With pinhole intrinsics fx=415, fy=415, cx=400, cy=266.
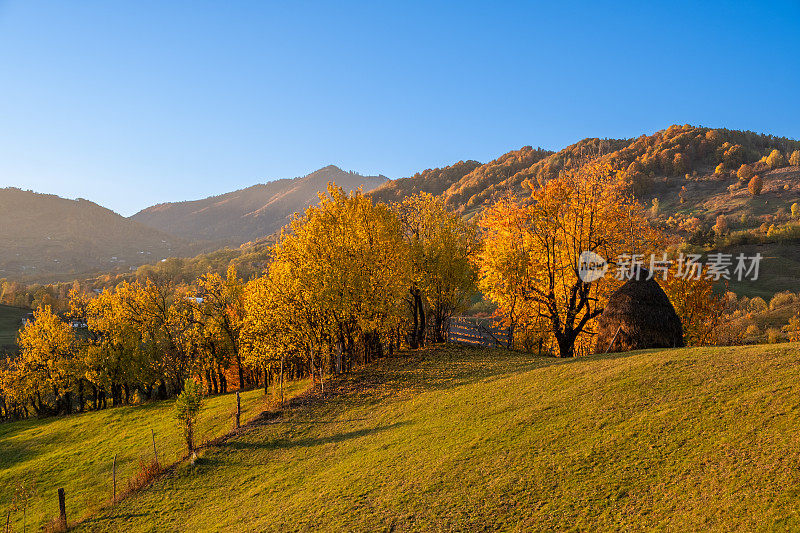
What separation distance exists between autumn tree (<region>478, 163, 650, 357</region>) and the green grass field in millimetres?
138822

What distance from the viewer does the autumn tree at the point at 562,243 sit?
32.7 meters

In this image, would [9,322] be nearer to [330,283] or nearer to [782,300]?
[330,283]

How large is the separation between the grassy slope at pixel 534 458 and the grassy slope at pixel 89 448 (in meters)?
6.74

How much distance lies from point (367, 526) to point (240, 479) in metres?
10.5

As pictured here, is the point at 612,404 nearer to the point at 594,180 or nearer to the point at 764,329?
the point at 594,180

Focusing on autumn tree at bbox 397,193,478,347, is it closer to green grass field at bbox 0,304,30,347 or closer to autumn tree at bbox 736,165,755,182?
green grass field at bbox 0,304,30,347

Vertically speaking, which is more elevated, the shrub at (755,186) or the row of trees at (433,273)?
the shrub at (755,186)

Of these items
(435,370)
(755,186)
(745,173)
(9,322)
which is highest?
(745,173)

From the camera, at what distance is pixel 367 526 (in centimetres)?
1262

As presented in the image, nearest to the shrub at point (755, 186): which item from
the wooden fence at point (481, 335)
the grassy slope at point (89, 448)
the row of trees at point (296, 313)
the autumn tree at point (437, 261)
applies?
the wooden fence at point (481, 335)

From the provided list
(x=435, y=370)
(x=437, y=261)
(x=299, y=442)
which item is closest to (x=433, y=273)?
(x=437, y=261)

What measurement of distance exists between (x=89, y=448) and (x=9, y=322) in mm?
140914

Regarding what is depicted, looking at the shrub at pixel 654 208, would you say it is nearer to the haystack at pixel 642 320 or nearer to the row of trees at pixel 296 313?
the row of trees at pixel 296 313

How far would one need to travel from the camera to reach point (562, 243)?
1350 inches
